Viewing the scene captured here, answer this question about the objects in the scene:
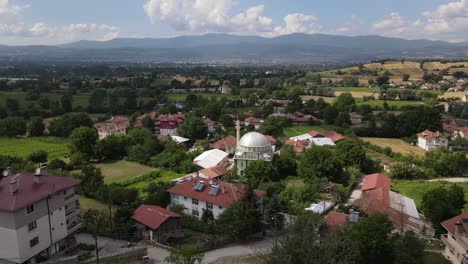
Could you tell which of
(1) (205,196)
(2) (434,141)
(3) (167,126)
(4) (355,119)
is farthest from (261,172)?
(4) (355,119)

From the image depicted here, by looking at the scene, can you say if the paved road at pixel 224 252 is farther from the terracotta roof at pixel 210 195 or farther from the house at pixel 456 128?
the house at pixel 456 128

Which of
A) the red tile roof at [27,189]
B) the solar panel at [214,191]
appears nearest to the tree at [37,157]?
the red tile roof at [27,189]

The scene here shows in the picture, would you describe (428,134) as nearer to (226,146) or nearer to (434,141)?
(434,141)

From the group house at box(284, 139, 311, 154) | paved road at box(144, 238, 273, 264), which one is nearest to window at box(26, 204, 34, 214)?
paved road at box(144, 238, 273, 264)

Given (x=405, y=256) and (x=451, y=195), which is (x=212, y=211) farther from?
(x=451, y=195)

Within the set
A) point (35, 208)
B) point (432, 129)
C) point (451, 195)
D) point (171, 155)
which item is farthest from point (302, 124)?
point (35, 208)

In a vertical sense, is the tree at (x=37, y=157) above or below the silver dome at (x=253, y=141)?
below

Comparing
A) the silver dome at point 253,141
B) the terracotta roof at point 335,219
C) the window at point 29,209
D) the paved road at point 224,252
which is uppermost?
the window at point 29,209
